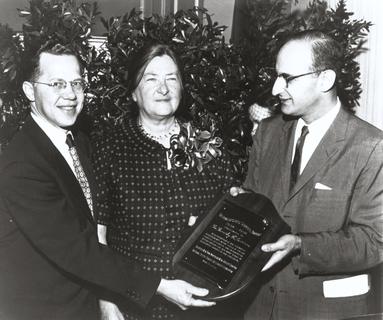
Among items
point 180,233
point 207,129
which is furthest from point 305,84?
point 180,233

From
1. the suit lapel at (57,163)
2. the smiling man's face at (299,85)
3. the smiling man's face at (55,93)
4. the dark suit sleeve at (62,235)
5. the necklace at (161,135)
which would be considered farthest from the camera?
the necklace at (161,135)

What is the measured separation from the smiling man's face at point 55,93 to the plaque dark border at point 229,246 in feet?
2.82

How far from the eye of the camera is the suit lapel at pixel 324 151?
2504 millimetres

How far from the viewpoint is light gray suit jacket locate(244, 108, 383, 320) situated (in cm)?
240

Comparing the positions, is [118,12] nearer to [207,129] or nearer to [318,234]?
[207,129]

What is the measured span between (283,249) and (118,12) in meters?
2.77

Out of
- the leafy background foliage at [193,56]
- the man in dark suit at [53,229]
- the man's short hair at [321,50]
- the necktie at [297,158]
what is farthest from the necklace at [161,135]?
the man's short hair at [321,50]

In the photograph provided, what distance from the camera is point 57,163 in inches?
91.9

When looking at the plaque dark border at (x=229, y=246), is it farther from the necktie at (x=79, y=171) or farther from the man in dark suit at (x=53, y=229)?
the necktie at (x=79, y=171)

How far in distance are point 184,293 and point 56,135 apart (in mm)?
990

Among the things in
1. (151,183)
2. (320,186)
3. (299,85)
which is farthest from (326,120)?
(151,183)

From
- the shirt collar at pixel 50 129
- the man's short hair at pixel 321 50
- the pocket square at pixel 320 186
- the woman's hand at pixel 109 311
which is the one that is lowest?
the woman's hand at pixel 109 311

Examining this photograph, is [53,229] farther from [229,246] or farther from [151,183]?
[229,246]

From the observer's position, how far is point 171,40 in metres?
3.34
